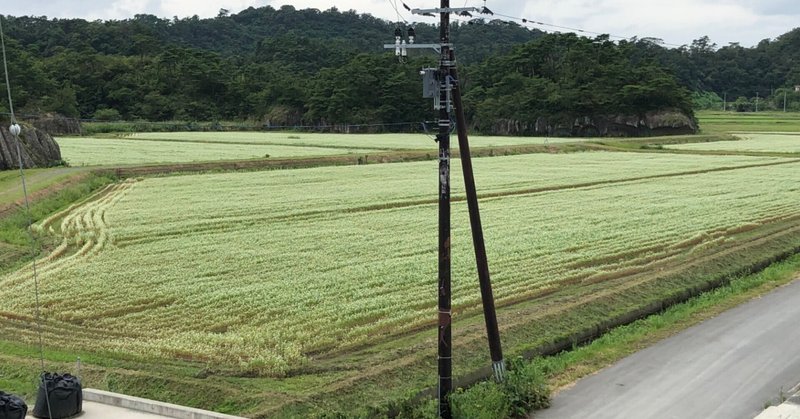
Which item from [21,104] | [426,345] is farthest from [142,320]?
[21,104]

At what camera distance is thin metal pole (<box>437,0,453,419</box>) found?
12.6 meters

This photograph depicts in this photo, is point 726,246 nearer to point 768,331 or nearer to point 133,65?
point 768,331

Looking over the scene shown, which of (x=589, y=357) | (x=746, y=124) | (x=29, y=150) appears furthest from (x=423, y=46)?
(x=746, y=124)

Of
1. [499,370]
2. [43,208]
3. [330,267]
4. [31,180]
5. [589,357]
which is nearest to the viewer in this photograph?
[499,370]

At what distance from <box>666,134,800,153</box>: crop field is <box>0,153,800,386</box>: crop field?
2440 cm

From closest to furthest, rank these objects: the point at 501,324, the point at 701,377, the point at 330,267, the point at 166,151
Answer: the point at 701,377 < the point at 501,324 < the point at 330,267 < the point at 166,151

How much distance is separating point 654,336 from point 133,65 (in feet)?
375

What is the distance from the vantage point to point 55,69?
112 m

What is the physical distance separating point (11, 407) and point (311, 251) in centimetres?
1397

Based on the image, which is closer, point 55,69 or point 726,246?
point 726,246

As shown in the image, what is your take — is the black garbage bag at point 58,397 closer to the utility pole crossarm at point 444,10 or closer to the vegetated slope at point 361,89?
the utility pole crossarm at point 444,10

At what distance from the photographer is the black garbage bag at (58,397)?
39.0 ft

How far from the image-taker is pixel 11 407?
11.2m

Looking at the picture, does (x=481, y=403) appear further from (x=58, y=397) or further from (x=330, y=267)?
(x=330, y=267)
